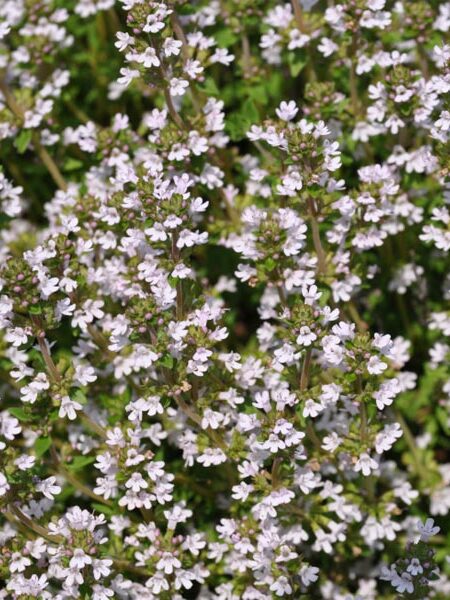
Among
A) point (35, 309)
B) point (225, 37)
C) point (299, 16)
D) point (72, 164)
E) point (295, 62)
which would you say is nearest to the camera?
point (35, 309)

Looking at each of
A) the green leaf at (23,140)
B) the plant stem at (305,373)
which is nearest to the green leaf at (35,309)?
the plant stem at (305,373)

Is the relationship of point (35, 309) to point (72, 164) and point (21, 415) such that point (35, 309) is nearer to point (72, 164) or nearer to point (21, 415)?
point (21, 415)

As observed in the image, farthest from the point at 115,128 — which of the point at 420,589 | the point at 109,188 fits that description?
the point at 420,589

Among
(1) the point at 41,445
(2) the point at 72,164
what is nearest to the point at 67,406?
(1) the point at 41,445

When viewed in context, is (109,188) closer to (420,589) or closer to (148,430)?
(148,430)

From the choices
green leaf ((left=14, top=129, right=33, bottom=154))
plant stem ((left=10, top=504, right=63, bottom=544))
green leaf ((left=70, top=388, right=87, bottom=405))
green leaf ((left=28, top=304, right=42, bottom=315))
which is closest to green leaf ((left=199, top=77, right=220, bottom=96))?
green leaf ((left=14, top=129, right=33, bottom=154))

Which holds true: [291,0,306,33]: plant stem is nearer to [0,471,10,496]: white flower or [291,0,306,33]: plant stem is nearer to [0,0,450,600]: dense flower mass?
[0,0,450,600]: dense flower mass

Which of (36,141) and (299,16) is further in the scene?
(36,141)
